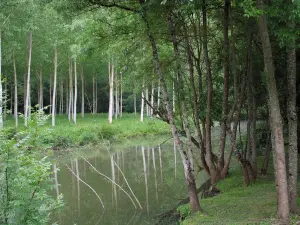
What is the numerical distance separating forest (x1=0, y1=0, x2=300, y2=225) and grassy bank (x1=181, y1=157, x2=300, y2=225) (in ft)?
0.09

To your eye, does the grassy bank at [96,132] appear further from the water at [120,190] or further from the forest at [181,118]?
the forest at [181,118]

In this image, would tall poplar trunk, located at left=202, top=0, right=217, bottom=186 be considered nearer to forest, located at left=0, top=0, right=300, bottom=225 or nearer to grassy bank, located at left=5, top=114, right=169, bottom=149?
forest, located at left=0, top=0, right=300, bottom=225

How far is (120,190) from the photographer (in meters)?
11.8

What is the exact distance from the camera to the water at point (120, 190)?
363 inches

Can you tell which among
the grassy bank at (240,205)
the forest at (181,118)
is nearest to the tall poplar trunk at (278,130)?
the forest at (181,118)

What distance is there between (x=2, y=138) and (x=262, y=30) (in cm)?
452

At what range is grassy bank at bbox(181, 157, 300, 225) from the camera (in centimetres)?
658

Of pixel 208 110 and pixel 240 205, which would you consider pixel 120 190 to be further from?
pixel 240 205

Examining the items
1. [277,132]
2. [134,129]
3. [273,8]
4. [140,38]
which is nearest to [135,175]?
[140,38]

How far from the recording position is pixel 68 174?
15.4 metres

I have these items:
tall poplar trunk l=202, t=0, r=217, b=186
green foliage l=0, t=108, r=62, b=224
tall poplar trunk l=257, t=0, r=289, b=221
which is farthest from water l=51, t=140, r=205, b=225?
tall poplar trunk l=257, t=0, r=289, b=221

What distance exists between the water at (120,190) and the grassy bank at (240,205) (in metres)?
1.63

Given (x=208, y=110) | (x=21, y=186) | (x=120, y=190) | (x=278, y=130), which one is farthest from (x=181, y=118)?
(x=21, y=186)

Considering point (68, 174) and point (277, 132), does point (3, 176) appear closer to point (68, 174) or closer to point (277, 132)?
point (277, 132)
